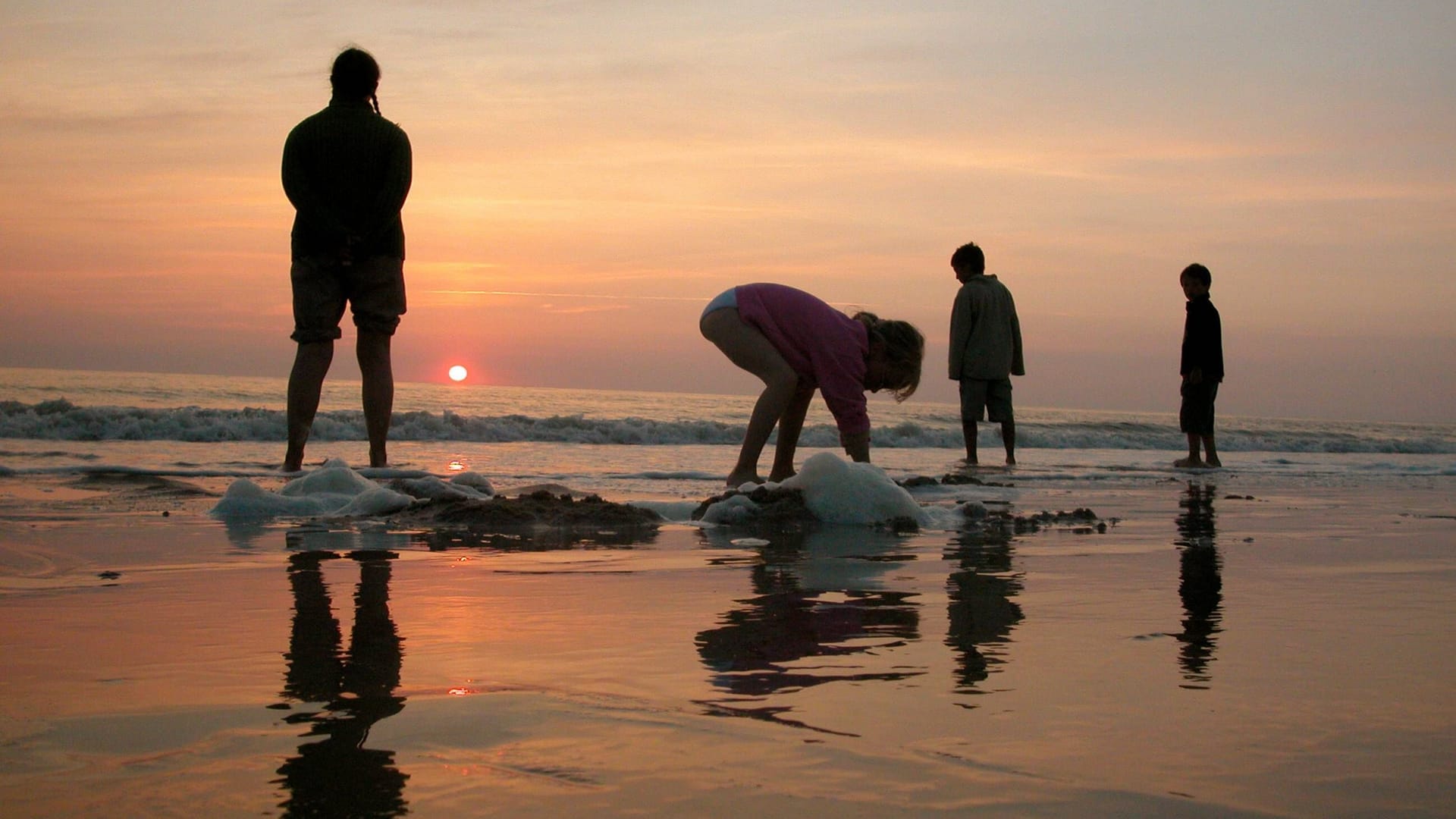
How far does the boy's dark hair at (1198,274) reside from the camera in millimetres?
11391

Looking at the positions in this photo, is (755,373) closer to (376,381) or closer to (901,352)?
(901,352)

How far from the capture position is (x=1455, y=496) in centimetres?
733

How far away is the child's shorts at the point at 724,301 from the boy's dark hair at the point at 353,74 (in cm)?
194

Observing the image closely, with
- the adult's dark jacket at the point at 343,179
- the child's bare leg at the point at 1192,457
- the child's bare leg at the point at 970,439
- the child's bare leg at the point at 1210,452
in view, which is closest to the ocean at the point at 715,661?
the adult's dark jacket at the point at 343,179

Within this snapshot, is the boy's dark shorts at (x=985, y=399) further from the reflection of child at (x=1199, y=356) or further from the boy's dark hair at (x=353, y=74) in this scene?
the boy's dark hair at (x=353, y=74)

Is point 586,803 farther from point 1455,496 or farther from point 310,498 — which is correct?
point 1455,496

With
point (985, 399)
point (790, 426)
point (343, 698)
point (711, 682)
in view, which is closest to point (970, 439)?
point (985, 399)

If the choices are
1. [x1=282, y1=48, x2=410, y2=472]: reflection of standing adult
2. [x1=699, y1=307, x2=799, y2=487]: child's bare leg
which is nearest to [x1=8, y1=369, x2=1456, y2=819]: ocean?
[x1=699, y1=307, x2=799, y2=487]: child's bare leg

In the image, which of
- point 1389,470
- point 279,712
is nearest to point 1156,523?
point 279,712

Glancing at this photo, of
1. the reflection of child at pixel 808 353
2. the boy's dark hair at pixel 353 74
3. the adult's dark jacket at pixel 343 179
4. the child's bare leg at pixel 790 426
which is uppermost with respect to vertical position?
the boy's dark hair at pixel 353 74

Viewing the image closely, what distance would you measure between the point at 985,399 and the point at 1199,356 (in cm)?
217

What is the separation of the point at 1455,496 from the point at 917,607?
6184 millimetres

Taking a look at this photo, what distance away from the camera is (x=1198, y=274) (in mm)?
11414

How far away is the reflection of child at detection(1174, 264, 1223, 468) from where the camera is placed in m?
11.1
